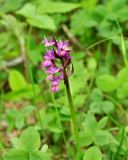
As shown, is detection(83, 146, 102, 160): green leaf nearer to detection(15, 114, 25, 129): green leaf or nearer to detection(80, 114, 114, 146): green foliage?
detection(80, 114, 114, 146): green foliage

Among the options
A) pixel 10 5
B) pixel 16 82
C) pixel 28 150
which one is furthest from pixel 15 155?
pixel 10 5

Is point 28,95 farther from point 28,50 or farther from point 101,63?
point 101,63

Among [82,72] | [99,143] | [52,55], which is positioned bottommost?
[99,143]

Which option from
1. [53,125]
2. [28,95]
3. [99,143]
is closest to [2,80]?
[28,95]

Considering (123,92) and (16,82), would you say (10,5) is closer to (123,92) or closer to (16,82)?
(16,82)

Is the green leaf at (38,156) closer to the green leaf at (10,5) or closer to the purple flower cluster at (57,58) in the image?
the purple flower cluster at (57,58)

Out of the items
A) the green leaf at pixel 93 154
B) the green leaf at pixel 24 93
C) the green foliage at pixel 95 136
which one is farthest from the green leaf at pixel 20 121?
the green leaf at pixel 93 154
